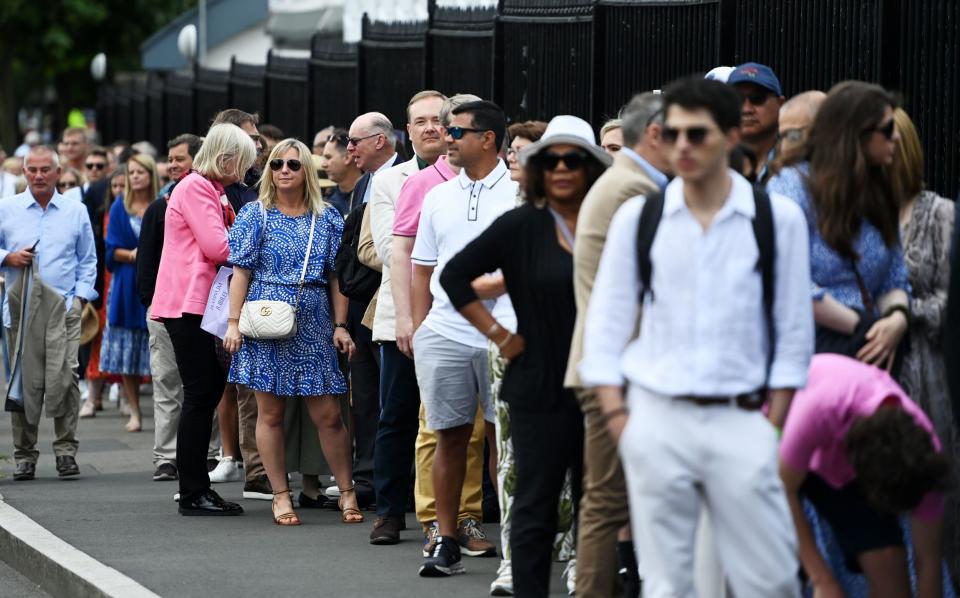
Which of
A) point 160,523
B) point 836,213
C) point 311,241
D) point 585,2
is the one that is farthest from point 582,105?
point 836,213

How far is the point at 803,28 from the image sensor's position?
8828 mm

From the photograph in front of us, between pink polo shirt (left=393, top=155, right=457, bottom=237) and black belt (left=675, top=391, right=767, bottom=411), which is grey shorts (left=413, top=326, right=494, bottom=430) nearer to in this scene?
pink polo shirt (left=393, top=155, right=457, bottom=237)

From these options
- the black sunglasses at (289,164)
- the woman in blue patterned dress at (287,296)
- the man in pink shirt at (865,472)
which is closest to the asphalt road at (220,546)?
the woman in blue patterned dress at (287,296)

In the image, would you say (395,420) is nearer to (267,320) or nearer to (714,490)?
(267,320)

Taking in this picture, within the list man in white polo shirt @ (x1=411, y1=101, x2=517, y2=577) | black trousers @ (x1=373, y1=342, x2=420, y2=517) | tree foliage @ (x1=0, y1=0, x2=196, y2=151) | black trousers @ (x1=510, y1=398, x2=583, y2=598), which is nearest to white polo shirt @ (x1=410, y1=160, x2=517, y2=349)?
man in white polo shirt @ (x1=411, y1=101, x2=517, y2=577)

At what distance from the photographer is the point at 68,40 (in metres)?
43.3

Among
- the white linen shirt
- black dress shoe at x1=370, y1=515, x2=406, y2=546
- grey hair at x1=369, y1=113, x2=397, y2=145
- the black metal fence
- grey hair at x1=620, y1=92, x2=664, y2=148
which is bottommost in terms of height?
black dress shoe at x1=370, y1=515, x2=406, y2=546

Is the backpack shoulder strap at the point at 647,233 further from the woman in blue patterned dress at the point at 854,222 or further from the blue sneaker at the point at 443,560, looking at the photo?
the blue sneaker at the point at 443,560

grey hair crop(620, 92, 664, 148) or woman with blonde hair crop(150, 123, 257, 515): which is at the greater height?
grey hair crop(620, 92, 664, 148)

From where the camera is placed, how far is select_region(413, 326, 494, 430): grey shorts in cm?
780

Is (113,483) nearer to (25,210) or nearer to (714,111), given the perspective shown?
(25,210)

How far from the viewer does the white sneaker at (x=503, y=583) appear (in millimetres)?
7382

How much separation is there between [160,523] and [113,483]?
186 cm

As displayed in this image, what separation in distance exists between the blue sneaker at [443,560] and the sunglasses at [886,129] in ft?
9.65
